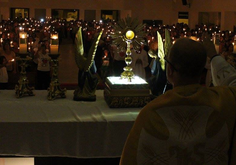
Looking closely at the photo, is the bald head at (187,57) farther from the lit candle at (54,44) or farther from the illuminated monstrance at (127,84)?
the lit candle at (54,44)

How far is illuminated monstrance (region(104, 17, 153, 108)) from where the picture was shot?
3.59 m

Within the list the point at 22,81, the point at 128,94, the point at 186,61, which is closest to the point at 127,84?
the point at 128,94

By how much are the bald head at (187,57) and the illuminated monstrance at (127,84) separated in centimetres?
182

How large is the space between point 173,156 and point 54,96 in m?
2.31

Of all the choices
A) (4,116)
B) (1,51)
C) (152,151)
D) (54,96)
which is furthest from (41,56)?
(152,151)

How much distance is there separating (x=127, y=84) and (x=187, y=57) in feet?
6.11

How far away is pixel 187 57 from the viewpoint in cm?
175

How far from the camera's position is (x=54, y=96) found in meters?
3.90

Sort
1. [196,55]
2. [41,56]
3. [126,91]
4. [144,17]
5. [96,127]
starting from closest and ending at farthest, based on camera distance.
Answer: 1. [196,55]
2. [96,127]
3. [126,91]
4. [41,56]
5. [144,17]

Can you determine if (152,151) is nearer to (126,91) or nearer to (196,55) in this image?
(196,55)

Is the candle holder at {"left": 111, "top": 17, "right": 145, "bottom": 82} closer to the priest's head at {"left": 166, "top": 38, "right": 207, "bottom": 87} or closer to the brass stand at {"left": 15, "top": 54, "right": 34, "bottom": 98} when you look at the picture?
the brass stand at {"left": 15, "top": 54, "right": 34, "bottom": 98}

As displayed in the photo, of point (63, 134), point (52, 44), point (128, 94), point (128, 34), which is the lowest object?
point (63, 134)

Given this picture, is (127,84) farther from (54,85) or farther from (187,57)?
(187,57)

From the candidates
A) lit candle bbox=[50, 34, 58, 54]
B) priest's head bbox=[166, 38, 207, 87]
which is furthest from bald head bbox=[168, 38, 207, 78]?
lit candle bbox=[50, 34, 58, 54]
